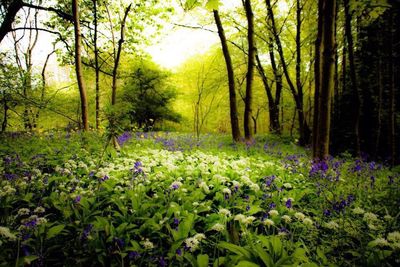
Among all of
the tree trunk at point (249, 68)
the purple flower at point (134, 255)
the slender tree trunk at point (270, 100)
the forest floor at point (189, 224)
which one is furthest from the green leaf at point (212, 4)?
the slender tree trunk at point (270, 100)

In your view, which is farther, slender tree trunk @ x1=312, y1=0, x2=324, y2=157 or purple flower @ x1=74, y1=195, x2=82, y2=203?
slender tree trunk @ x1=312, y1=0, x2=324, y2=157

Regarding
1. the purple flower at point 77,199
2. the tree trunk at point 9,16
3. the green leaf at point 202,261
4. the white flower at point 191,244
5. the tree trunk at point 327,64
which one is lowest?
the green leaf at point 202,261

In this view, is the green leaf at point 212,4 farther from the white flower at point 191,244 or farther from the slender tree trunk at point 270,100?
the slender tree trunk at point 270,100

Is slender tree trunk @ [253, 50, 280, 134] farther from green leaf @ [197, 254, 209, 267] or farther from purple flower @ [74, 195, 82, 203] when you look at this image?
green leaf @ [197, 254, 209, 267]

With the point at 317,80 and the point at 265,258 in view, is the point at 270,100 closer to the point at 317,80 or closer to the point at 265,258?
the point at 317,80

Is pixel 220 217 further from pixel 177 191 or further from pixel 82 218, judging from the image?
pixel 82 218

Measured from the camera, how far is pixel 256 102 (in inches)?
1366

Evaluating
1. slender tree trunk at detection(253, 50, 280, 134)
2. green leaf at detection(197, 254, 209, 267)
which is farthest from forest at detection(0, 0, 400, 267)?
slender tree trunk at detection(253, 50, 280, 134)

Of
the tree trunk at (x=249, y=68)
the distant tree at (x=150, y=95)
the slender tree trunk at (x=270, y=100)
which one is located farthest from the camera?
the distant tree at (x=150, y=95)

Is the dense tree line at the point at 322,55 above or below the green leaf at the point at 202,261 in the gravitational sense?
above

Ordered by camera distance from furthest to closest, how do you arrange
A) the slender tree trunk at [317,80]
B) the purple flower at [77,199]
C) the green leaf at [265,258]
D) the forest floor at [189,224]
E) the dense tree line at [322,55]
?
the slender tree trunk at [317,80]
the dense tree line at [322,55]
the purple flower at [77,199]
the forest floor at [189,224]
the green leaf at [265,258]

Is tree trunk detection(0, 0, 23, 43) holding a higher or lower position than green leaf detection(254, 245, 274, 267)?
higher

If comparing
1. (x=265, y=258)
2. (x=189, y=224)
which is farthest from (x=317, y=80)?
(x=265, y=258)

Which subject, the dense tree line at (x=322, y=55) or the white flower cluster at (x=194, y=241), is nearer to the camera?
the white flower cluster at (x=194, y=241)
